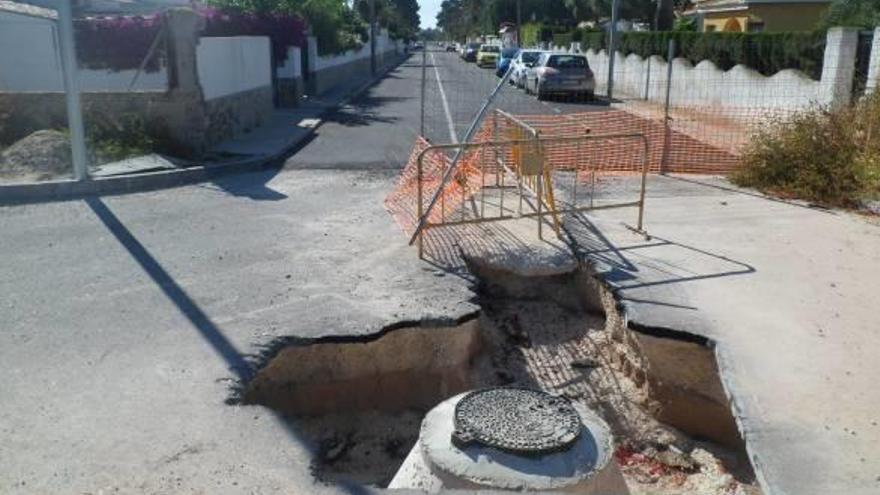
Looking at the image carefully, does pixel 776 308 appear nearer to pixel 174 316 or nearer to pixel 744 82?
pixel 174 316

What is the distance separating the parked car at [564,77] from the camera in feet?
82.1

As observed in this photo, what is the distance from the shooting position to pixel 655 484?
5.02m

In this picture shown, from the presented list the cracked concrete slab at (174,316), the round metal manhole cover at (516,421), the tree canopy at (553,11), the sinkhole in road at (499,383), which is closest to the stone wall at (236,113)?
the cracked concrete slab at (174,316)

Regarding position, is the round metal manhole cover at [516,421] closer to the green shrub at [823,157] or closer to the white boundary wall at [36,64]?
the green shrub at [823,157]

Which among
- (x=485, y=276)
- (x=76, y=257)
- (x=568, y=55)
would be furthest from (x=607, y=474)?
(x=568, y=55)

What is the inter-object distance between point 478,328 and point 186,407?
8.30ft

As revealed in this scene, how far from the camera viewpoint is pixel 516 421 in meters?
4.11

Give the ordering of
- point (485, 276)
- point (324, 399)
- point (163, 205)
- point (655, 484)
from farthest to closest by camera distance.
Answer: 1. point (163, 205)
2. point (485, 276)
3. point (324, 399)
4. point (655, 484)

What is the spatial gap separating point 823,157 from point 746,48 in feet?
45.4

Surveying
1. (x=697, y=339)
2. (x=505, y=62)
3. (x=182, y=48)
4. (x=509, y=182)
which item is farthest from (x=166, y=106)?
(x=505, y=62)

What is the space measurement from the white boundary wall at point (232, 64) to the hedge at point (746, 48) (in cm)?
1290

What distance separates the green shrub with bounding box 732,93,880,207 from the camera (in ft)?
31.5

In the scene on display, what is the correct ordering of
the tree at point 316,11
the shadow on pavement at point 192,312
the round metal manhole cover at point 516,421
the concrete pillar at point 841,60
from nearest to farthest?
1. the round metal manhole cover at point 516,421
2. the shadow on pavement at point 192,312
3. the concrete pillar at point 841,60
4. the tree at point 316,11

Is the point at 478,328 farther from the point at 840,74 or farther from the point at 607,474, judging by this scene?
the point at 840,74
